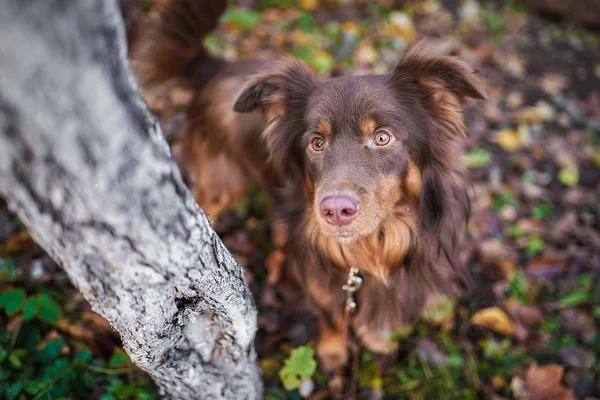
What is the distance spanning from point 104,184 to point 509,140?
3.97 m

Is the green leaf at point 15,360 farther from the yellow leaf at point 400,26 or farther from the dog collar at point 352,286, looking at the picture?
the yellow leaf at point 400,26

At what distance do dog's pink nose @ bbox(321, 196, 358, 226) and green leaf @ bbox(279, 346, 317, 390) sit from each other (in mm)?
954

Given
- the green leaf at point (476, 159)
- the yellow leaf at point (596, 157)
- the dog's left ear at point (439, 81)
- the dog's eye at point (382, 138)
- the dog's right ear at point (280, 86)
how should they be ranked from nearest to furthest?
the dog's left ear at point (439, 81) → the dog's eye at point (382, 138) → the dog's right ear at point (280, 86) → the green leaf at point (476, 159) → the yellow leaf at point (596, 157)

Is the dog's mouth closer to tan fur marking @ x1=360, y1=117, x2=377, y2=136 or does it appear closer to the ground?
tan fur marking @ x1=360, y1=117, x2=377, y2=136

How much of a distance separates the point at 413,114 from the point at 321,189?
645mm

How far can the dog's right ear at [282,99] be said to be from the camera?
2221 mm

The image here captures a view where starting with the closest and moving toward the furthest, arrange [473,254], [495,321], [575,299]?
[495,321]
[575,299]
[473,254]

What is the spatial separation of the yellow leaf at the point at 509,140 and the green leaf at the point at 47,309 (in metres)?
3.90

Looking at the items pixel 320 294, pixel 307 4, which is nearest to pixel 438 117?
pixel 320 294

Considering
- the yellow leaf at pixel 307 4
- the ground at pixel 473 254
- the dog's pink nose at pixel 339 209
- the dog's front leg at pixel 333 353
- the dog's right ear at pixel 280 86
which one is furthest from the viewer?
the yellow leaf at pixel 307 4

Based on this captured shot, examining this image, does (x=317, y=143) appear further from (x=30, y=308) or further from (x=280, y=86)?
(x=30, y=308)

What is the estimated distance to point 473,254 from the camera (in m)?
3.32

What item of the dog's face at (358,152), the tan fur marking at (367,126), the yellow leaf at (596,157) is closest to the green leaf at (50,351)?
the dog's face at (358,152)

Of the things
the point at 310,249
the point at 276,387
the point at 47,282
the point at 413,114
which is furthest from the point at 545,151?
the point at 47,282
